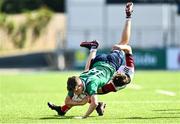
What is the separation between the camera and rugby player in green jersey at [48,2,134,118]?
11.5 metres

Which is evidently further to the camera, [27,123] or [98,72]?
[98,72]

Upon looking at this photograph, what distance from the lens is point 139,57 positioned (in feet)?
123

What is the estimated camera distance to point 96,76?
11.8m

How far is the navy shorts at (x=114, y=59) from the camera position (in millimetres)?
12392

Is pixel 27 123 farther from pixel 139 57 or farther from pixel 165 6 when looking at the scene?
pixel 165 6

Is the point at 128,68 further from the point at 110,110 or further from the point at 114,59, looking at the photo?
the point at 110,110

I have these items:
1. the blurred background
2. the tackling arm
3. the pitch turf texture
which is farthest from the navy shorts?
the blurred background

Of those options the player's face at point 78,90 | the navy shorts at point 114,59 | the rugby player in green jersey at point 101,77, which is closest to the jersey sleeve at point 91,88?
the rugby player in green jersey at point 101,77

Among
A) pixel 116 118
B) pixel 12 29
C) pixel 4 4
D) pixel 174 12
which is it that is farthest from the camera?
pixel 4 4

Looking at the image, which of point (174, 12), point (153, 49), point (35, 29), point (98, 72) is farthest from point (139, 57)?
point (98, 72)

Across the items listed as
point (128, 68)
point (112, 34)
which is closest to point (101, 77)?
point (128, 68)

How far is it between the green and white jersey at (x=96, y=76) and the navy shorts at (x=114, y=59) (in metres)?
0.11

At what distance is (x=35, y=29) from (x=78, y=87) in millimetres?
40864

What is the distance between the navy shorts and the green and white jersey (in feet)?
0.36
